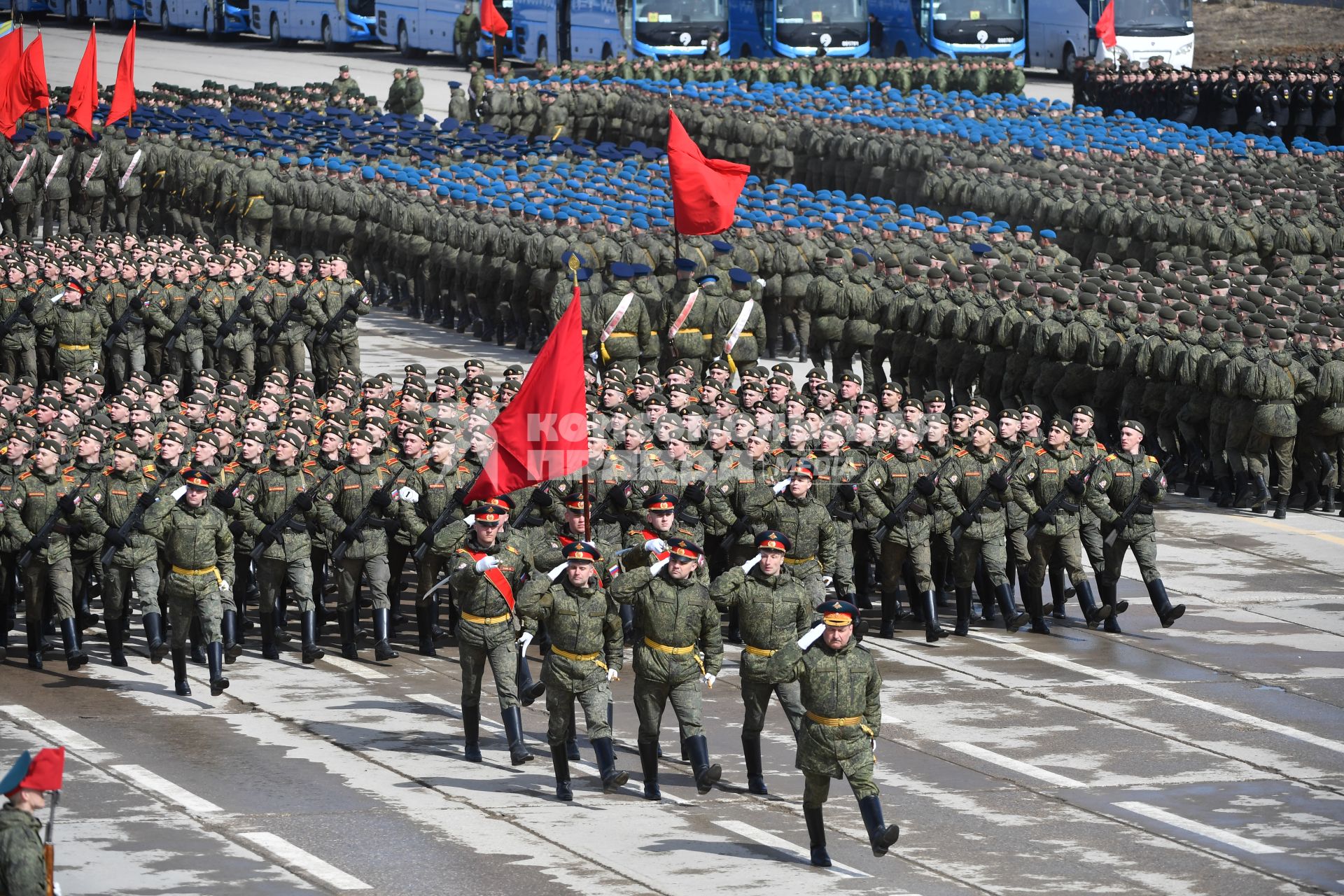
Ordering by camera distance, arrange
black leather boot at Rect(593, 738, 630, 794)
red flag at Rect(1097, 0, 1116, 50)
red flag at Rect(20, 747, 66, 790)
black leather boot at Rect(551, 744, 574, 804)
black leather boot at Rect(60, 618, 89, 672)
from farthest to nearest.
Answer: red flag at Rect(1097, 0, 1116, 50) < black leather boot at Rect(60, 618, 89, 672) < black leather boot at Rect(593, 738, 630, 794) < black leather boot at Rect(551, 744, 574, 804) < red flag at Rect(20, 747, 66, 790)

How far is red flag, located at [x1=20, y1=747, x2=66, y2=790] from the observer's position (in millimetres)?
9188

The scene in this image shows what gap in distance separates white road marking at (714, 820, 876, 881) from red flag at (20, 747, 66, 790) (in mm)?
4110

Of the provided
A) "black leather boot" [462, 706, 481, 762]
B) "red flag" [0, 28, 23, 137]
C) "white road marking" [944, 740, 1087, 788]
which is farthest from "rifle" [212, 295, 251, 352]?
→ "white road marking" [944, 740, 1087, 788]

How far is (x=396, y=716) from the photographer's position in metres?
14.8

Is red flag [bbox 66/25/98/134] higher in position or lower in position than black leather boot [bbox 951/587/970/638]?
higher

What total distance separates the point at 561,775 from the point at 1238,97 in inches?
1278

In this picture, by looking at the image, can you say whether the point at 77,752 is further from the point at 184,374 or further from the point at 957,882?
the point at 184,374

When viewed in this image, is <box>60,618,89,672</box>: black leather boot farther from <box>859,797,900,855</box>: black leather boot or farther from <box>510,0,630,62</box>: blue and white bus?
<box>510,0,630,62</box>: blue and white bus

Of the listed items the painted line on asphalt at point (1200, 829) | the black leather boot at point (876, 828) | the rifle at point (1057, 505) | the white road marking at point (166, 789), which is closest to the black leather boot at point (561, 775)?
the white road marking at point (166, 789)

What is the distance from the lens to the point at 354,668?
53.3 ft

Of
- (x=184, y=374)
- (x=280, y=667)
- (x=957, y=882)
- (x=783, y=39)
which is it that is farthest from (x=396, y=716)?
(x=783, y=39)

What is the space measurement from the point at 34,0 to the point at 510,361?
43040mm

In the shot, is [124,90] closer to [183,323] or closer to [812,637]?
[183,323]

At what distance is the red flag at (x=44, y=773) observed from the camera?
30.1 feet
